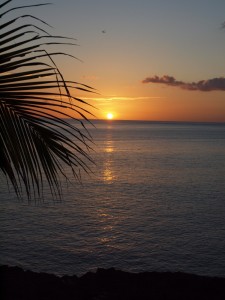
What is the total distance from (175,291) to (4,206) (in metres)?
18.7

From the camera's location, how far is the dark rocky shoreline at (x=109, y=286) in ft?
30.4

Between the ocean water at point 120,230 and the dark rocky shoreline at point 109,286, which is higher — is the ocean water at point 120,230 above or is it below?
below

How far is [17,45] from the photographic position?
1688mm

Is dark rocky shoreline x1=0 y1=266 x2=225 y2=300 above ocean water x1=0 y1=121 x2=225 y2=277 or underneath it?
above

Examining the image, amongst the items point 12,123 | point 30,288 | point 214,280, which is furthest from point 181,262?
point 12,123

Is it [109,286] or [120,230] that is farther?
[120,230]

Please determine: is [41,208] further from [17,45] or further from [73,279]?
[17,45]

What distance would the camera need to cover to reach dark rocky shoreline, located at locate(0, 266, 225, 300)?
9.27 meters

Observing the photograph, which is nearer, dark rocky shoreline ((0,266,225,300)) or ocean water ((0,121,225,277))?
dark rocky shoreline ((0,266,225,300))

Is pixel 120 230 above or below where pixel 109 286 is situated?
below

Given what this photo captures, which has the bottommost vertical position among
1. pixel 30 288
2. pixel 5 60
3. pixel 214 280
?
pixel 214 280

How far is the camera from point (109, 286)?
1047 centimetres

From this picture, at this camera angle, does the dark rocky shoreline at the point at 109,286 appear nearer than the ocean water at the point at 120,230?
Yes

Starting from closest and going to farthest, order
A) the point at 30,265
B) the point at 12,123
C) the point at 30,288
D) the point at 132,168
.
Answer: the point at 12,123 < the point at 30,288 < the point at 30,265 < the point at 132,168
